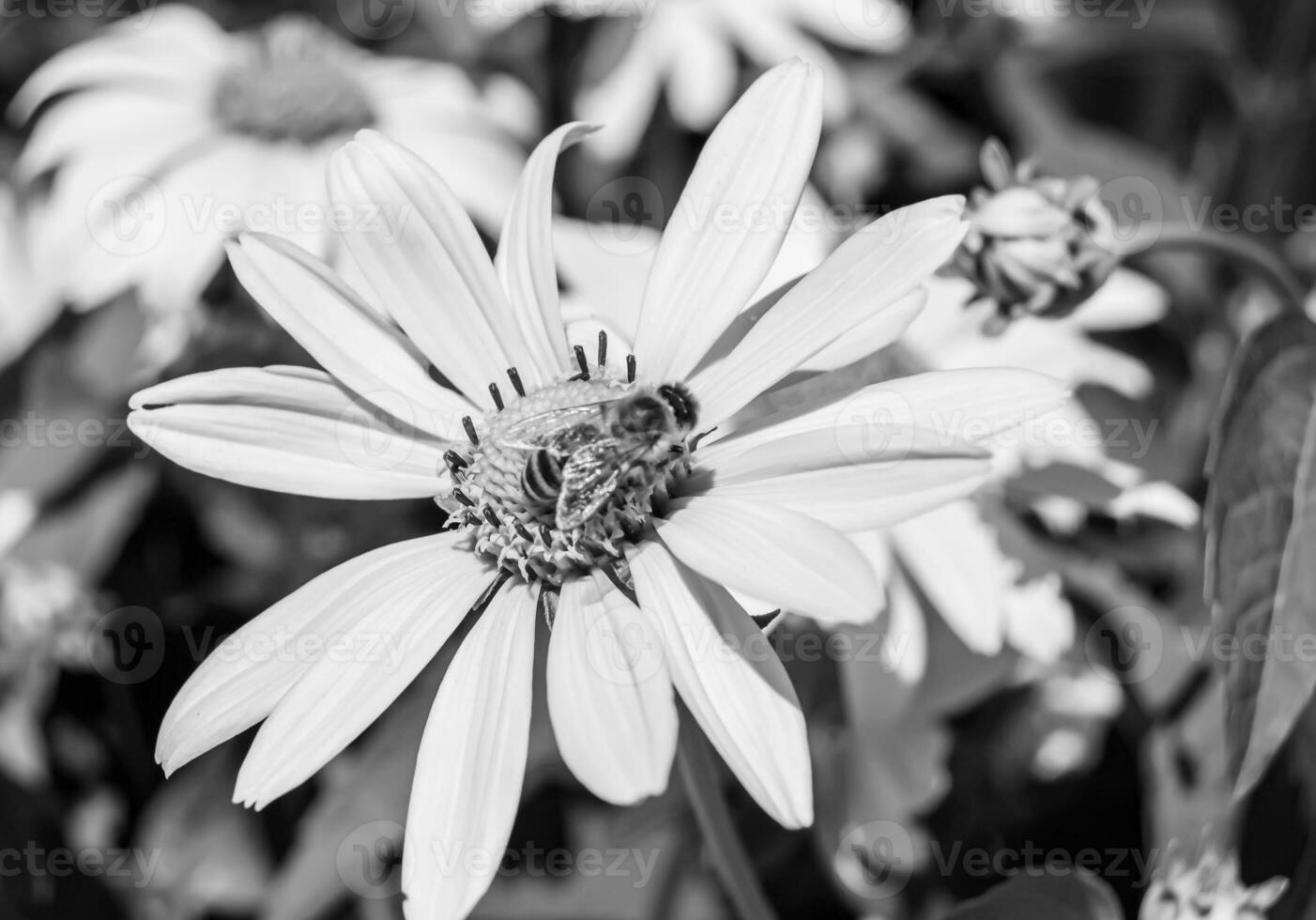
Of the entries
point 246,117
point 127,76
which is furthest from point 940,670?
point 127,76

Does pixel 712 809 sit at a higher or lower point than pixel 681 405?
lower

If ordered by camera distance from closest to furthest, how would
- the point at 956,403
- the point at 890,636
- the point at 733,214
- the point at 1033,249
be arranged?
the point at 956,403 → the point at 733,214 → the point at 1033,249 → the point at 890,636

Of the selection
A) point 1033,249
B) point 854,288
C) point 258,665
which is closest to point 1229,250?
point 1033,249

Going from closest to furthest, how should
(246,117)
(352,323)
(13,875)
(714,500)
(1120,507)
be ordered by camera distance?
(714,500) → (352,323) → (1120,507) → (13,875) → (246,117)

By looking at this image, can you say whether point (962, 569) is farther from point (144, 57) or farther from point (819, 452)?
point (144, 57)

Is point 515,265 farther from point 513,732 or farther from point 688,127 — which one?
point 688,127

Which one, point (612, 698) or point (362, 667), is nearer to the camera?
point (612, 698)
